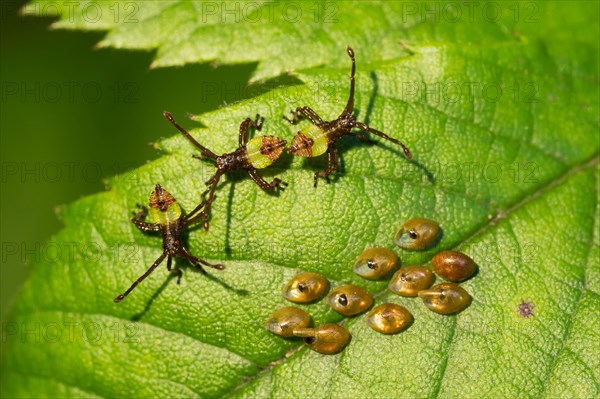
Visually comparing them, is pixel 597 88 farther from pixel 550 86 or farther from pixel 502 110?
pixel 502 110

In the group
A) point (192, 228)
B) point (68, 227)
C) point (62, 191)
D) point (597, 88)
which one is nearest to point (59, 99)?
point (62, 191)

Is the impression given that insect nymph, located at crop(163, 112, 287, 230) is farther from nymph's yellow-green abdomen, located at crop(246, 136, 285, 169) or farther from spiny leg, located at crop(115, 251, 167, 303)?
spiny leg, located at crop(115, 251, 167, 303)

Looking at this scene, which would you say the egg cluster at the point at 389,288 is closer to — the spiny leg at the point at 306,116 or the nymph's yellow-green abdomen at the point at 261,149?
the nymph's yellow-green abdomen at the point at 261,149

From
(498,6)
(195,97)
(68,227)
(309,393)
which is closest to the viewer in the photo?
(309,393)

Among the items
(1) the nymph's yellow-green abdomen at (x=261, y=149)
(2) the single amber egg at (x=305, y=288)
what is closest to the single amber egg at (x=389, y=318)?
(2) the single amber egg at (x=305, y=288)

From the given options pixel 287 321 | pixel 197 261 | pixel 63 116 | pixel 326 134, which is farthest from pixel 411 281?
pixel 63 116

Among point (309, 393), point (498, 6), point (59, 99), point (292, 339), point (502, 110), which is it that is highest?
point (498, 6)
